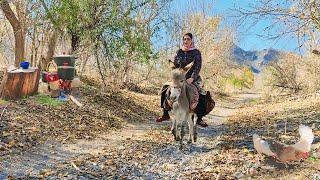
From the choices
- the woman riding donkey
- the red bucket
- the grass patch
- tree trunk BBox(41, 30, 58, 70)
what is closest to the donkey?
the woman riding donkey

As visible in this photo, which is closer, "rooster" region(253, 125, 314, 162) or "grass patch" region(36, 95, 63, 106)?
"rooster" region(253, 125, 314, 162)

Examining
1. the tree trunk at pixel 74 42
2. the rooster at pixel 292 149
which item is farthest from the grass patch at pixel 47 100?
the rooster at pixel 292 149

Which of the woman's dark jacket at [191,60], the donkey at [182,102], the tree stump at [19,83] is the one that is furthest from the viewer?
the tree stump at [19,83]

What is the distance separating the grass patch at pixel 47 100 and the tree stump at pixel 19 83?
41 cm

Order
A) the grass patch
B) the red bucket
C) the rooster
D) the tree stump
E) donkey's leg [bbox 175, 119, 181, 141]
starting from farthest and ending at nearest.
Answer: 1. the red bucket
2. the grass patch
3. the tree stump
4. donkey's leg [bbox 175, 119, 181, 141]
5. the rooster

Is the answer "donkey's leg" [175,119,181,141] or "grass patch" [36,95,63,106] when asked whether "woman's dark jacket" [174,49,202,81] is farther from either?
"grass patch" [36,95,63,106]

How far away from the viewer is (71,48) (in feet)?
70.3

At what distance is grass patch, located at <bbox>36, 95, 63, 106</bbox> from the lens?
15.6m

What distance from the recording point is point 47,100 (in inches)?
626

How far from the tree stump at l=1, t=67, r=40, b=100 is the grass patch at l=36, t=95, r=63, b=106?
406 millimetres

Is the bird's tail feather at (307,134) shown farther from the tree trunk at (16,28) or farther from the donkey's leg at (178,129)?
the tree trunk at (16,28)

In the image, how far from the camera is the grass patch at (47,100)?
51.1ft

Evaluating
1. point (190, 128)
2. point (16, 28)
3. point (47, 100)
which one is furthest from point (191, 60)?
point (16, 28)

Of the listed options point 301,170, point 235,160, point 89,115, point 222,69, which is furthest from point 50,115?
point 222,69
